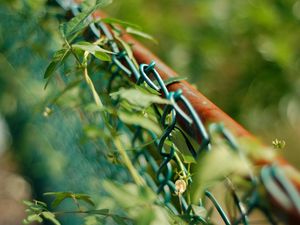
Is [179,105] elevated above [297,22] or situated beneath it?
elevated above

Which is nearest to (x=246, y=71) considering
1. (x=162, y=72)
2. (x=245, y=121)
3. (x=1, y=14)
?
(x=245, y=121)

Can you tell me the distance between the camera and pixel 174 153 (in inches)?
33.1

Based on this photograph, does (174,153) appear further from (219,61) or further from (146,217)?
(219,61)

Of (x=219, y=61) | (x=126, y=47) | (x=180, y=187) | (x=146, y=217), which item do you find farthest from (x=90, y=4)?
(x=219, y=61)

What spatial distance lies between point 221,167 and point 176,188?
0.95 ft

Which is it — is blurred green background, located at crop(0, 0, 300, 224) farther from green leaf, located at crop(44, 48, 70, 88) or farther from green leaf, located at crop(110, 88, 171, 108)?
→ green leaf, located at crop(110, 88, 171, 108)

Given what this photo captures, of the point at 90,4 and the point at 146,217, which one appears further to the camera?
the point at 90,4

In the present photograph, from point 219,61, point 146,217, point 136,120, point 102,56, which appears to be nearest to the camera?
point 146,217

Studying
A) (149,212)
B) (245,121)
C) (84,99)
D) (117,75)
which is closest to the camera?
(149,212)

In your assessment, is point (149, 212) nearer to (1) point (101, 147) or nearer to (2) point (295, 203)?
(2) point (295, 203)

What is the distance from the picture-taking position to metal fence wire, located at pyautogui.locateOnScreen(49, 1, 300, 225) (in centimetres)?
53

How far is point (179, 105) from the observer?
0.76 meters


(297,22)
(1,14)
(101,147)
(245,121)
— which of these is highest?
(1,14)

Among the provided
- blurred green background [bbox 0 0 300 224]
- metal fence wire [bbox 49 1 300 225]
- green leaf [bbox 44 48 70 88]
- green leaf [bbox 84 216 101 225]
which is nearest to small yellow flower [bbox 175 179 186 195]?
metal fence wire [bbox 49 1 300 225]
